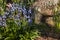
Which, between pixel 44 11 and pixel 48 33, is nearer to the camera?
pixel 48 33

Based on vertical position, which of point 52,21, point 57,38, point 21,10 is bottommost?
point 57,38

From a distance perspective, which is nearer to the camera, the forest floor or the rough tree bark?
the forest floor

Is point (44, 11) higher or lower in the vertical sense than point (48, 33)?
higher

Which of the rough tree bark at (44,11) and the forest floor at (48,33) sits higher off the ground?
the rough tree bark at (44,11)

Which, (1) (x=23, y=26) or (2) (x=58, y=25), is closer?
(1) (x=23, y=26)

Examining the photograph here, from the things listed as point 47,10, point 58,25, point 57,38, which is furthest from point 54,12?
point 57,38

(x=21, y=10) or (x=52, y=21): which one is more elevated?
(x=21, y=10)

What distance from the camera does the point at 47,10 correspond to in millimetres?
6426

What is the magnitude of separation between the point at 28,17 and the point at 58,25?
1048mm

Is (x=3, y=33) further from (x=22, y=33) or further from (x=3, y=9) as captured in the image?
(x=3, y=9)

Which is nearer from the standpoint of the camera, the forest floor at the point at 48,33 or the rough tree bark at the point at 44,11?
the forest floor at the point at 48,33

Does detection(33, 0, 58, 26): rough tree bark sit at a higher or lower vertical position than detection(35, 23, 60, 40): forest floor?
higher

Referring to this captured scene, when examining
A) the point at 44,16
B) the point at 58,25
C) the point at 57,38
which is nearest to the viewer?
the point at 57,38

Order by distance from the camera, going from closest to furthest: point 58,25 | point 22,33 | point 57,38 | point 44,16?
point 22,33 < point 57,38 < point 58,25 < point 44,16
